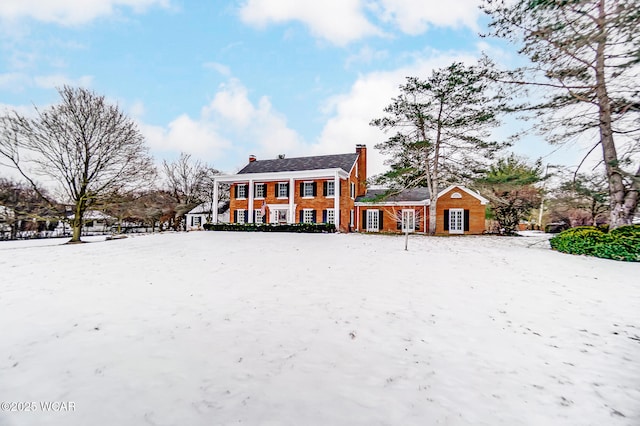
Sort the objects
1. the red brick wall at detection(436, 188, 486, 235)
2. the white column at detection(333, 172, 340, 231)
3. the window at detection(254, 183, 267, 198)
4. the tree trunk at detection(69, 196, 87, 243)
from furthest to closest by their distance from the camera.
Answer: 1. the window at detection(254, 183, 267, 198)
2. the red brick wall at detection(436, 188, 486, 235)
3. the white column at detection(333, 172, 340, 231)
4. the tree trunk at detection(69, 196, 87, 243)

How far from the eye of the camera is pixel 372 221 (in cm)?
2395

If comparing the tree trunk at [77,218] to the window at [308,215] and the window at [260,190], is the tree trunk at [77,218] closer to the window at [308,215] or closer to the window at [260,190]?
the window at [260,190]

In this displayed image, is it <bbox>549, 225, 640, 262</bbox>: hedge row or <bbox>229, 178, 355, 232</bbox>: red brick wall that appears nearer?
<bbox>549, 225, 640, 262</bbox>: hedge row

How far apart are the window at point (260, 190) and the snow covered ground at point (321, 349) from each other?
59.8 feet

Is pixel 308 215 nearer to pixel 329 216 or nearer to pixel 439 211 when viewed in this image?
pixel 329 216

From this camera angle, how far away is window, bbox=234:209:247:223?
81.1 feet

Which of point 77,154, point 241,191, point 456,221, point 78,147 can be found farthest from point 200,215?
point 456,221

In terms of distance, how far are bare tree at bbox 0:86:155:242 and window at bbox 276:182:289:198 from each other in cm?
1037

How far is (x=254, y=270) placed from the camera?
7379mm

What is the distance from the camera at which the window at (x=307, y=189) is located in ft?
75.7

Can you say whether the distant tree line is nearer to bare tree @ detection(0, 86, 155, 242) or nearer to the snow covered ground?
bare tree @ detection(0, 86, 155, 242)

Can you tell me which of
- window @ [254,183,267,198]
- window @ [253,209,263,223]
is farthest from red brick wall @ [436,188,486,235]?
window @ [253,209,263,223]

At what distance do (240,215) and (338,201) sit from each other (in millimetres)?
9781

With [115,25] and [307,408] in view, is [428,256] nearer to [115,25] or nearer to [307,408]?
[307,408]
